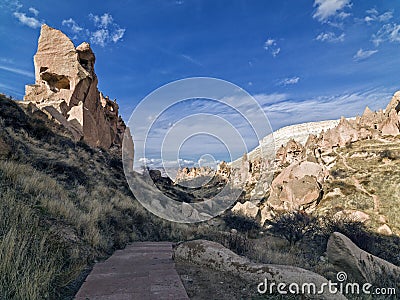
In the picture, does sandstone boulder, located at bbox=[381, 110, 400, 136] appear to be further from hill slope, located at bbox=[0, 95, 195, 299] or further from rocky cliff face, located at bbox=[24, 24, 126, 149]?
hill slope, located at bbox=[0, 95, 195, 299]

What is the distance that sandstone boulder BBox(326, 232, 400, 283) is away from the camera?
4562 millimetres

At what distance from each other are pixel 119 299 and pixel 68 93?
85.6 ft

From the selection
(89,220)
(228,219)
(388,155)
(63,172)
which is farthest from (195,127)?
(388,155)

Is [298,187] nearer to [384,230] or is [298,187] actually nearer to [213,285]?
[384,230]

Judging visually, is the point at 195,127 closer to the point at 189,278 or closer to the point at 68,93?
the point at 189,278

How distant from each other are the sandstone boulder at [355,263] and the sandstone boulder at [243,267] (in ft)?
7.62

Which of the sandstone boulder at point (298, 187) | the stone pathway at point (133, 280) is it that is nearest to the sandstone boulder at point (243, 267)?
the stone pathway at point (133, 280)

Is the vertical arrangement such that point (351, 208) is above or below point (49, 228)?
below

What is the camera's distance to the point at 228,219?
18578mm

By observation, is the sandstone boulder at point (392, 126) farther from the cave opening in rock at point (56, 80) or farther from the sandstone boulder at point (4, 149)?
the sandstone boulder at point (4, 149)

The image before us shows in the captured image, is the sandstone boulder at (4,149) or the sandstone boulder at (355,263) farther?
the sandstone boulder at (4,149)

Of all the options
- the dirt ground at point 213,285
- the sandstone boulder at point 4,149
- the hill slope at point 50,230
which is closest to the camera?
the hill slope at point 50,230

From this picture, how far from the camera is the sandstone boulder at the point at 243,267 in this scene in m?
2.85

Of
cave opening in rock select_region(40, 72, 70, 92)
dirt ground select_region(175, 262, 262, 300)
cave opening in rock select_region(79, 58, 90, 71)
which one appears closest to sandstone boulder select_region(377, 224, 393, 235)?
dirt ground select_region(175, 262, 262, 300)
